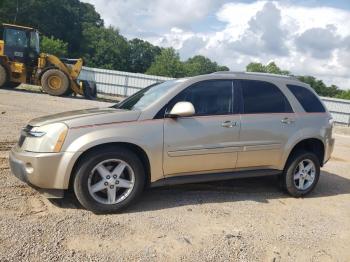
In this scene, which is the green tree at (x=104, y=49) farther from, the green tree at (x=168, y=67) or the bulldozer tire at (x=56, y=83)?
the bulldozer tire at (x=56, y=83)

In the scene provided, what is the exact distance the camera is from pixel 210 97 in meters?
5.72

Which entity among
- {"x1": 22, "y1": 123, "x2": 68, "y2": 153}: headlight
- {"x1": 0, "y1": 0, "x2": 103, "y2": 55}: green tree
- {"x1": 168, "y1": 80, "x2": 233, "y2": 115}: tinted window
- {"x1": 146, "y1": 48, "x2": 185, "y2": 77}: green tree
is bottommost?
{"x1": 22, "y1": 123, "x2": 68, "y2": 153}: headlight

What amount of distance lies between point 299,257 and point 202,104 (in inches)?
89.4

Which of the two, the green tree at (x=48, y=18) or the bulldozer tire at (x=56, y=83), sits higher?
the green tree at (x=48, y=18)

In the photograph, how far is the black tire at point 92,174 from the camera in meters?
4.83

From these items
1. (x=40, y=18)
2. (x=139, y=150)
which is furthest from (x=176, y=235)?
(x=40, y=18)

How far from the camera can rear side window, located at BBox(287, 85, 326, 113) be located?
258 inches

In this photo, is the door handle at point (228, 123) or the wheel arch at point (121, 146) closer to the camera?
the wheel arch at point (121, 146)

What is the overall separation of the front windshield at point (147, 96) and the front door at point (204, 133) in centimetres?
26

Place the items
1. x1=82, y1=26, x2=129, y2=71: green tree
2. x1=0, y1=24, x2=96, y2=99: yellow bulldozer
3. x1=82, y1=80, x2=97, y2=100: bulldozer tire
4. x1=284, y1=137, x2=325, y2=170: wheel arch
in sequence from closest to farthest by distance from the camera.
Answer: x1=284, y1=137, x2=325, y2=170: wheel arch, x1=0, y1=24, x2=96, y2=99: yellow bulldozer, x1=82, y1=80, x2=97, y2=100: bulldozer tire, x1=82, y1=26, x2=129, y2=71: green tree

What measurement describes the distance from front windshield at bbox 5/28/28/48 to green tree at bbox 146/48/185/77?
4847cm

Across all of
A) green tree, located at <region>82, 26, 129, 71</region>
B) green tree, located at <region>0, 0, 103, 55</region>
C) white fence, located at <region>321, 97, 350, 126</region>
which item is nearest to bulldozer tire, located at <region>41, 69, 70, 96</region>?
white fence, located at <region>321, 97, 350, 126</region>

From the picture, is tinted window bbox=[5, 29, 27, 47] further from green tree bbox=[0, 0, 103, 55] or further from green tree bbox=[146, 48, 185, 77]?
green tree bbox=[146, 48, 185, 77]

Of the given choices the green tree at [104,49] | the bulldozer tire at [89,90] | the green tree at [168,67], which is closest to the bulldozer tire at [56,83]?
the bulldozer tire at [89,90]
